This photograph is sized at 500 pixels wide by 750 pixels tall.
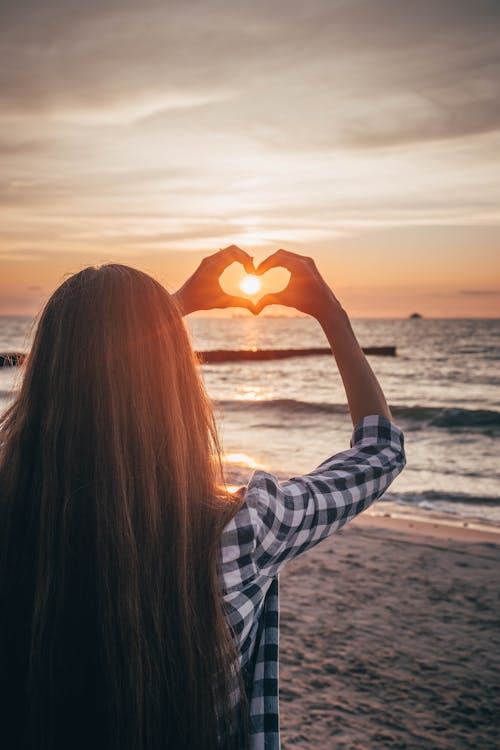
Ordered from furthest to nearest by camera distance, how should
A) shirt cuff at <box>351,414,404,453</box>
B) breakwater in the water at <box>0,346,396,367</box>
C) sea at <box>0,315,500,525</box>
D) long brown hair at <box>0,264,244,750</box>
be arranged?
breakwater in the water at <box>0,346,396,367</box>
sea at <box>0,315,500,525</box>
shirt cuff at <box>351,414,404,453</box>
long brown hair at <box>0,264,244,750</box>

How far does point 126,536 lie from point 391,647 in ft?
12.5

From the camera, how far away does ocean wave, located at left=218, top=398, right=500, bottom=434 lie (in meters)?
18.5

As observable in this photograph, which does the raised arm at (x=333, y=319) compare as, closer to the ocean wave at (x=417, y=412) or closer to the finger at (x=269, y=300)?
the finger at (x=269, y=300)

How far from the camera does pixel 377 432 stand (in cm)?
138

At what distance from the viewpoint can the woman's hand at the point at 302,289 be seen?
1415 millimetres

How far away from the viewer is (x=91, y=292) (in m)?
1.24

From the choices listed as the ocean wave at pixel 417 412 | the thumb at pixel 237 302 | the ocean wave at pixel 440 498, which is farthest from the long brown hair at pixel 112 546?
the ocean wave at pixel 417 412

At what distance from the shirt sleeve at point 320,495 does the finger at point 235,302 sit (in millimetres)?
342

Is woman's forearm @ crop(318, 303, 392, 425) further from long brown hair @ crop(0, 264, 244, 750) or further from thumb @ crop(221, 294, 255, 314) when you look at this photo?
long brown hair @ crop(0, 264, 244, 750)

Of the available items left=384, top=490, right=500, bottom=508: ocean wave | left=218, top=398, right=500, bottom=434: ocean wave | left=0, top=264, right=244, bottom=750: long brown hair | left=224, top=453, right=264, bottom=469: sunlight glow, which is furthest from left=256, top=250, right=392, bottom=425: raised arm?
left=218, top=398, right=500, bottom=434: ocean wave

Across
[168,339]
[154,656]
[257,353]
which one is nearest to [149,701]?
[154,656]

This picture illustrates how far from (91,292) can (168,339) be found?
0.17 meters

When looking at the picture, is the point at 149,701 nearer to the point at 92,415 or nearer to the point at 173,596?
the point at 173,596

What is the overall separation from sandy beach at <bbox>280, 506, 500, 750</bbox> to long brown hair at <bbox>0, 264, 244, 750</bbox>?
8.64ft
